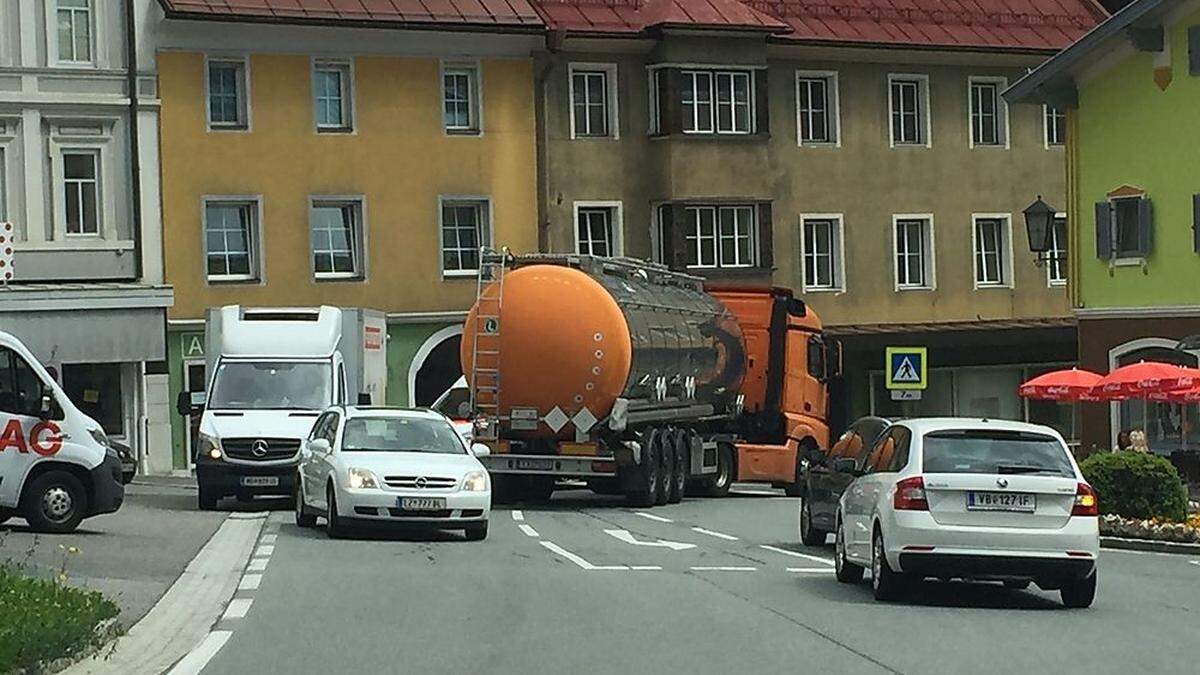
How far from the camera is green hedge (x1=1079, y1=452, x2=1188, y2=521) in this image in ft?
87.6

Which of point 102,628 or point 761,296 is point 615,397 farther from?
point 102,628

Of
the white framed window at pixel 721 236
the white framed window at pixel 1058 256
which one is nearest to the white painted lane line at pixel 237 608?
the white framed window at pixel 721 236

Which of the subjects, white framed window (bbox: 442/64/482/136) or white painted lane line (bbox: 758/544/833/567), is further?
white framed window (bbox: 442/64/482/136)

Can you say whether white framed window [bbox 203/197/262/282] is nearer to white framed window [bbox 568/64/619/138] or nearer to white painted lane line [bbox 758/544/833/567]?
white framed window [bbox 568/64/619/138]

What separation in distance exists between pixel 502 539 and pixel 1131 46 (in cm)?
1735

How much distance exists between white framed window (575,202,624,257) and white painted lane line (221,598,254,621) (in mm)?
32422

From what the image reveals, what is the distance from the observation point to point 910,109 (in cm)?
5319

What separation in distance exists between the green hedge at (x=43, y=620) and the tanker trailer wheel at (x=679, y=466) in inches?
783

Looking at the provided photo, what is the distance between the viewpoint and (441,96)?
47625 millimetres

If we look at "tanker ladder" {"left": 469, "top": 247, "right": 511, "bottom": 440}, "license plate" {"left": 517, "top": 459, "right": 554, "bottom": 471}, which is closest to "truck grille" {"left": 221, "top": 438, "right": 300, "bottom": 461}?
"tanker ladder" {"left": 469, "top": 247, "right": 511, "bottom": 440}

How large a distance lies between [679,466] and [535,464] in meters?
3.86

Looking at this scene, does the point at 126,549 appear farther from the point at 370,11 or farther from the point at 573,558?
the point at 370,11

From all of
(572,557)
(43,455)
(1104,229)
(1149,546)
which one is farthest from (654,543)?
(1104,229)

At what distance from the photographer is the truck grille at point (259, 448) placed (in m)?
31.4
